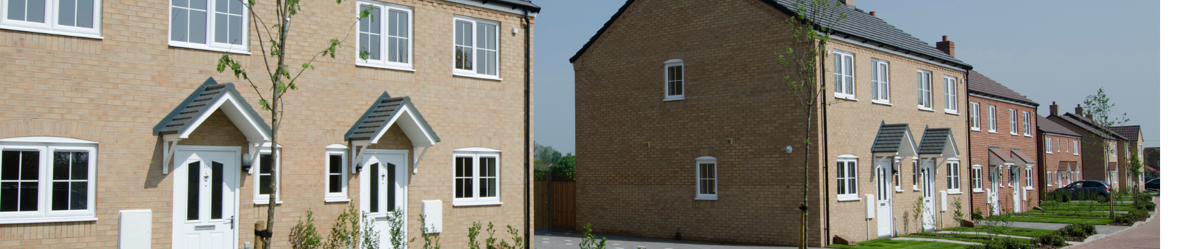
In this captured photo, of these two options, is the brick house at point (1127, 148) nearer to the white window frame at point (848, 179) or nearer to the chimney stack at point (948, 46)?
the chimney stack at point (948, 46)

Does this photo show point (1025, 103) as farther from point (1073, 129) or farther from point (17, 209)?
point (17, 209)

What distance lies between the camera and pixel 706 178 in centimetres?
2033

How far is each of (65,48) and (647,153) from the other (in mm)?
13767

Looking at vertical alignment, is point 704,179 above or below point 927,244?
above

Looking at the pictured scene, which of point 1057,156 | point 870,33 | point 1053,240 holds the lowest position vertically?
point 1053,240

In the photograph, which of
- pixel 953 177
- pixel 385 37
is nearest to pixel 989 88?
pixel 953 177

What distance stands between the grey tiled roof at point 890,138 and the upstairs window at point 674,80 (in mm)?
5016

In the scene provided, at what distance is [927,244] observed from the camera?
19000 millimetres

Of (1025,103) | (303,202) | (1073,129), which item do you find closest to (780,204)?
(303,202)

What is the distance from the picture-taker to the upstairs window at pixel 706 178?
2012cm

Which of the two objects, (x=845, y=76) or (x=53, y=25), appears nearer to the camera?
(x=53, y=25)

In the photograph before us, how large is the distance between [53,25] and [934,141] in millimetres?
20211

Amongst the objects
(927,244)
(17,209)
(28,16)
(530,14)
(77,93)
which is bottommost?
(927,244)

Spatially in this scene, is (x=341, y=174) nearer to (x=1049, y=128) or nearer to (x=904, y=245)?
(x=904, y=245)
